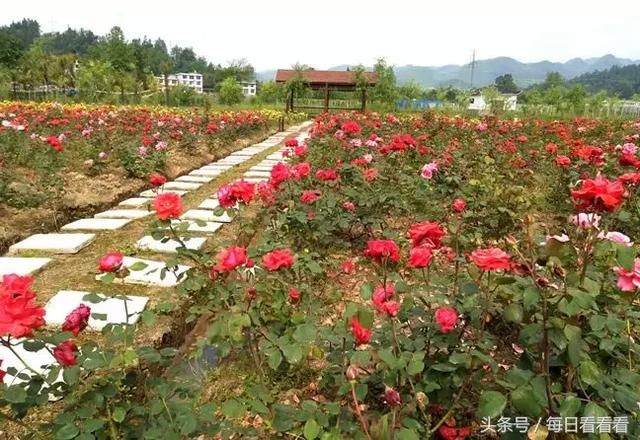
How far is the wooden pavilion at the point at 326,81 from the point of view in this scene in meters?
20.6

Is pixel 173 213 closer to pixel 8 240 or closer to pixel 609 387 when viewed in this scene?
pixel 609 387

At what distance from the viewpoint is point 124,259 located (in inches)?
118

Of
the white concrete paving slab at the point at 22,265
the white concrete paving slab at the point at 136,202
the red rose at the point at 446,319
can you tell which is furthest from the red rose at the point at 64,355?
the white concrete paving slab at the point at 136,202

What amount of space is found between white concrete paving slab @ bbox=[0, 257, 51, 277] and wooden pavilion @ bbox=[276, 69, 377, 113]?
16730mm

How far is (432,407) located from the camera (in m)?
1.45

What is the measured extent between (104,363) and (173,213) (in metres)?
0.49

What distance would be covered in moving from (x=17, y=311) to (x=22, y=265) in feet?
7.26

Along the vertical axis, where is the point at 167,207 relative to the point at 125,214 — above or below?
above

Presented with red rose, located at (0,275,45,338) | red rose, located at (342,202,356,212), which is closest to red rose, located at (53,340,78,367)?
red rose, located at (0,275,45,338)

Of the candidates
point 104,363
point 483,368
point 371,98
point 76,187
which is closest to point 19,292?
point 104,363

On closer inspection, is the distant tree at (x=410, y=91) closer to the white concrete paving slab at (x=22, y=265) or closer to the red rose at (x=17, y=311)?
the white concrete paving slab at (x=22, y=265)

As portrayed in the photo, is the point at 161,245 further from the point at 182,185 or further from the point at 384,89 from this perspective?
the point at 384,89

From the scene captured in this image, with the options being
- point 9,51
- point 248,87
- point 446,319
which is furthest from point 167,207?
point 248,87

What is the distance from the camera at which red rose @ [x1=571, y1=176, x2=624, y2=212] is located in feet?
3.44
